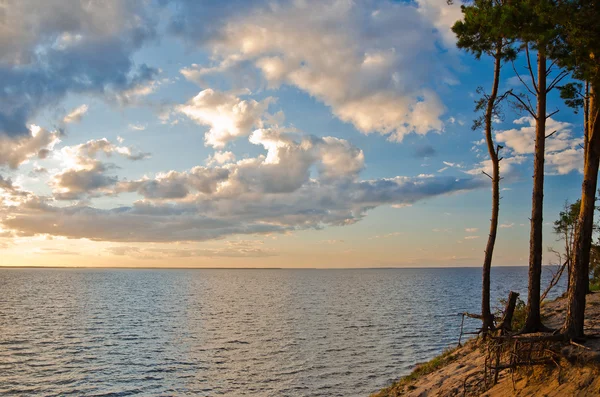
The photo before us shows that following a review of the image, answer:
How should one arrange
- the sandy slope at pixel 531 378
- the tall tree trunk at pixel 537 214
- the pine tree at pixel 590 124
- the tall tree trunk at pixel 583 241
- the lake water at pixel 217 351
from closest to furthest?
1. the sandy slope at pixel 531 378
2. the pine tree at pixel 590 124
3. the tall tree trunk at pixel 583 241
4. the tall tree trunk at pixel 537 214
5. the lake water at pixel 217 351

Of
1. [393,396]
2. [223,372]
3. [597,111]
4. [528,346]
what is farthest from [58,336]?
[597,111]

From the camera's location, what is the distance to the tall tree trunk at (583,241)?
14.3 m

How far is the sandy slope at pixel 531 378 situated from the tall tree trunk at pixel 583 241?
0.78 metres

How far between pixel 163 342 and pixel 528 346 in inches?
1434

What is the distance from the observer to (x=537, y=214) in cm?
1742

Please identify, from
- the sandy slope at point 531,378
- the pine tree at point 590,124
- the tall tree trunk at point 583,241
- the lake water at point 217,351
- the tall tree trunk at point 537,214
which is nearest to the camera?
the sandy slope at point 531,378

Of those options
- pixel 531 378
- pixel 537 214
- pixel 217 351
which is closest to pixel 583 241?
pixel 537 214

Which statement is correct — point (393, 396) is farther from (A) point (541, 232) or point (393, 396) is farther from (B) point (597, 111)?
(B) point (597, 111)

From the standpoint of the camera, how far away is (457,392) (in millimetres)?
16500

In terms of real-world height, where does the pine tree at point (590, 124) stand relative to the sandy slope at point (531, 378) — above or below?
above

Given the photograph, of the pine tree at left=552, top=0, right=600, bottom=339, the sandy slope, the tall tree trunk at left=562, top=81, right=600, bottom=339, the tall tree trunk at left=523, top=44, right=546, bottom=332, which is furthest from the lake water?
the pine tree at left=552, top=0, right=600, bottom=339

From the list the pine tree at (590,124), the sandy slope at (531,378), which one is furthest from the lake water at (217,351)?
the pine tree at (590,124)

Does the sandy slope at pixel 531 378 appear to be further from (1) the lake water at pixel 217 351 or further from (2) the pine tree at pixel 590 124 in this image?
(1) the lake water at pixel 217 351

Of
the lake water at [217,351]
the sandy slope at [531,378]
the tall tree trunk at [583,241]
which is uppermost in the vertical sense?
the tall tree trunk at [583,241]
